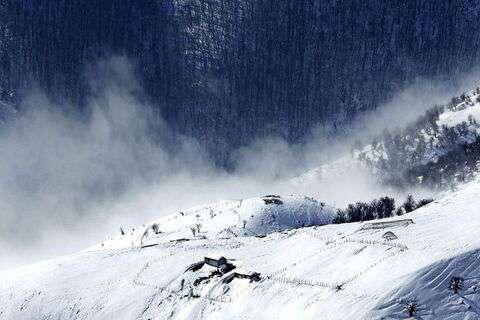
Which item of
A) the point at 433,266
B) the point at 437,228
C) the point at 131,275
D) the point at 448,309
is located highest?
the point at 131,275

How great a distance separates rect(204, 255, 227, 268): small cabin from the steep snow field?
1.87m

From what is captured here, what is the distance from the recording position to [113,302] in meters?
157

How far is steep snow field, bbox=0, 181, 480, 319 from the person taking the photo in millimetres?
117000

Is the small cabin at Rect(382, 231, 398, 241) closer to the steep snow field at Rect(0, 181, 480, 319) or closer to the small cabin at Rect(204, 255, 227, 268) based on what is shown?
the steep snow field at Rect(0, 181, 480, 319)

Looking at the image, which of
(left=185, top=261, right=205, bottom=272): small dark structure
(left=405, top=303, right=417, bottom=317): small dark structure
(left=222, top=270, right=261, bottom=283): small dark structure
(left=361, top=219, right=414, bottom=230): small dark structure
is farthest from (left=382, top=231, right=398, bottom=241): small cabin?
(left=185, top=261, right=205, bottom=272): small dark structure

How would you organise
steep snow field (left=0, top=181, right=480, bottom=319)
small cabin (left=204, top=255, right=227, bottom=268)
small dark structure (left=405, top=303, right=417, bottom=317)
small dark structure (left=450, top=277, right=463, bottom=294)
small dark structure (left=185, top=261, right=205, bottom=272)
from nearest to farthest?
small dark structure (left=405, top=303, right=417, bottom=317) → small dark structure (left=450, top=277, right=463, bottom=294) → steep snow field (left=0, top=181, right=480, bottom=319) → small cabin (left=204, top=255, right=227, bottom=268) → small dark structure (left=185, top=261, right=205, bottom=272)

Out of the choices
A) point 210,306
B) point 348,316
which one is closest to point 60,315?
point 210,306

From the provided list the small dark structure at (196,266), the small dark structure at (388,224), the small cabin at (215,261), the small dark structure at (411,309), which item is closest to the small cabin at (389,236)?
the small dark structure at (388,224)

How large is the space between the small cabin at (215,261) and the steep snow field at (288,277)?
73.6 inches

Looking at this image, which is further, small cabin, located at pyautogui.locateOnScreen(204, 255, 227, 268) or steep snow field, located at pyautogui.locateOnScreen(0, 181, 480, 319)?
small cabin, located at pyautogui.locateOnScreen(204, 255, 227, 268)

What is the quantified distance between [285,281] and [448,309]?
1422 inches

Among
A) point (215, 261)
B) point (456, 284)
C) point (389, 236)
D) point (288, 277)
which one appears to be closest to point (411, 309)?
point (456, 284)

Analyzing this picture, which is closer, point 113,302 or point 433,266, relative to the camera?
point 433,266

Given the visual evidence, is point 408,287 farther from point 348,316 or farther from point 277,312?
point 277,312
